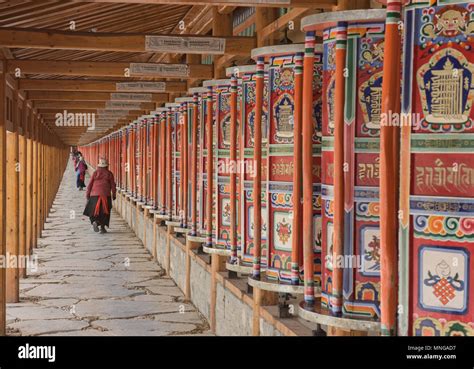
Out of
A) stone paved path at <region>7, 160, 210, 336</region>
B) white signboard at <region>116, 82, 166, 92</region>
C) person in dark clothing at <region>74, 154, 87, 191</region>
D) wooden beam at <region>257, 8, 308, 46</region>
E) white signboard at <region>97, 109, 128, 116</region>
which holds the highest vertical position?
white signboard at <region>97, 109, 128, 116</region>

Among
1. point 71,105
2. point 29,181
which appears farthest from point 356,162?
point 71,105

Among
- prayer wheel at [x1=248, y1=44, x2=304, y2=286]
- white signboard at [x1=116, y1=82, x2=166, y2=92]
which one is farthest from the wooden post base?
prayer wheel at [x1=248, y1=44, x2=304, y2=286]

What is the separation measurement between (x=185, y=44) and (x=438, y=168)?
13.6 ft

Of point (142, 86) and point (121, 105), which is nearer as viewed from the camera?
point (142, 86)

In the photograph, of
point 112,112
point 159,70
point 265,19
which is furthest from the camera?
point 112,112

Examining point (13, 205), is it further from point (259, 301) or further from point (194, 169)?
point (259, 301)

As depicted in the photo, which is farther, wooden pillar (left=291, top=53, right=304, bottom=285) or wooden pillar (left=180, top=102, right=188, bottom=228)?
wooden pillar (left=180, top=102, right=188, bottom=228)

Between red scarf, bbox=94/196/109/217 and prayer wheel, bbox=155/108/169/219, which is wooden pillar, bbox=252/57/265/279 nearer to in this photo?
prayer wheel, bbox=155/108/169/219

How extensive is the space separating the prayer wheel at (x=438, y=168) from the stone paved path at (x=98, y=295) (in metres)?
6.07

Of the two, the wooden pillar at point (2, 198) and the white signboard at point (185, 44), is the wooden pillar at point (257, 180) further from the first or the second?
the wooden pillar at point (2, 198)

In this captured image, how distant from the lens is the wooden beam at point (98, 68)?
9.33m

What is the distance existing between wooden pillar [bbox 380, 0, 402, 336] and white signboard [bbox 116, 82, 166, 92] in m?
7.16

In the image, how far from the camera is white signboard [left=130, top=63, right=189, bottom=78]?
9.15 meters

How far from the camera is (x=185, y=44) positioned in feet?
24.6
